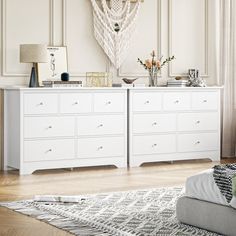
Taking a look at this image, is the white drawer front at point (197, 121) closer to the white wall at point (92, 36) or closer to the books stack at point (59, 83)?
the white wall at point (92, 36)

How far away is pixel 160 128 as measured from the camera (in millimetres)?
7047

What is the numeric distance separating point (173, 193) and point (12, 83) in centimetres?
228

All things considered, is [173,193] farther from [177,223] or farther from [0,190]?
[0,190]

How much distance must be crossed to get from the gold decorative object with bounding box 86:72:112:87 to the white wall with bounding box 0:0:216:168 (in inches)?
6.2

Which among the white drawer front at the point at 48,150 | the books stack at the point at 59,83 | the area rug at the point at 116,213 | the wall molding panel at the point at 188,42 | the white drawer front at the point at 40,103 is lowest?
Result: the area rug at the point at 116,213

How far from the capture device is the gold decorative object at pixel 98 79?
6.86 m

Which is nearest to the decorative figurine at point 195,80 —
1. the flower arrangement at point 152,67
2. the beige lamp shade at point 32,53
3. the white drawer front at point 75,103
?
the flower arrangement at point 152,67

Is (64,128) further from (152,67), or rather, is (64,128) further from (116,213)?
(116,213)

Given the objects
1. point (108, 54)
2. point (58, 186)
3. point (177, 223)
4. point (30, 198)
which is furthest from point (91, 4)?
point (177, 223)

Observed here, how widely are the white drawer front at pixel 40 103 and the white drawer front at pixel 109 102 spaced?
45 centimetres

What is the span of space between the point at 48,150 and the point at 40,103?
0.46 meters

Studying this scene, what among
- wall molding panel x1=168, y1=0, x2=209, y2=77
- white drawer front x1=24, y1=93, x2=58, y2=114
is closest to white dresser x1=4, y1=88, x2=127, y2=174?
white drawer front x1=24, y1=93, x2=58, y2=114

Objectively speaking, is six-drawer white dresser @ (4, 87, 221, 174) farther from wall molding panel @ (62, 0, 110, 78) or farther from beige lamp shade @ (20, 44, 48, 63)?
wall molding panel @ (62, 0, 110, 78)

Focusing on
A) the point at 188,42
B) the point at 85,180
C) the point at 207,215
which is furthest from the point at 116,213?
the point at 188,42
